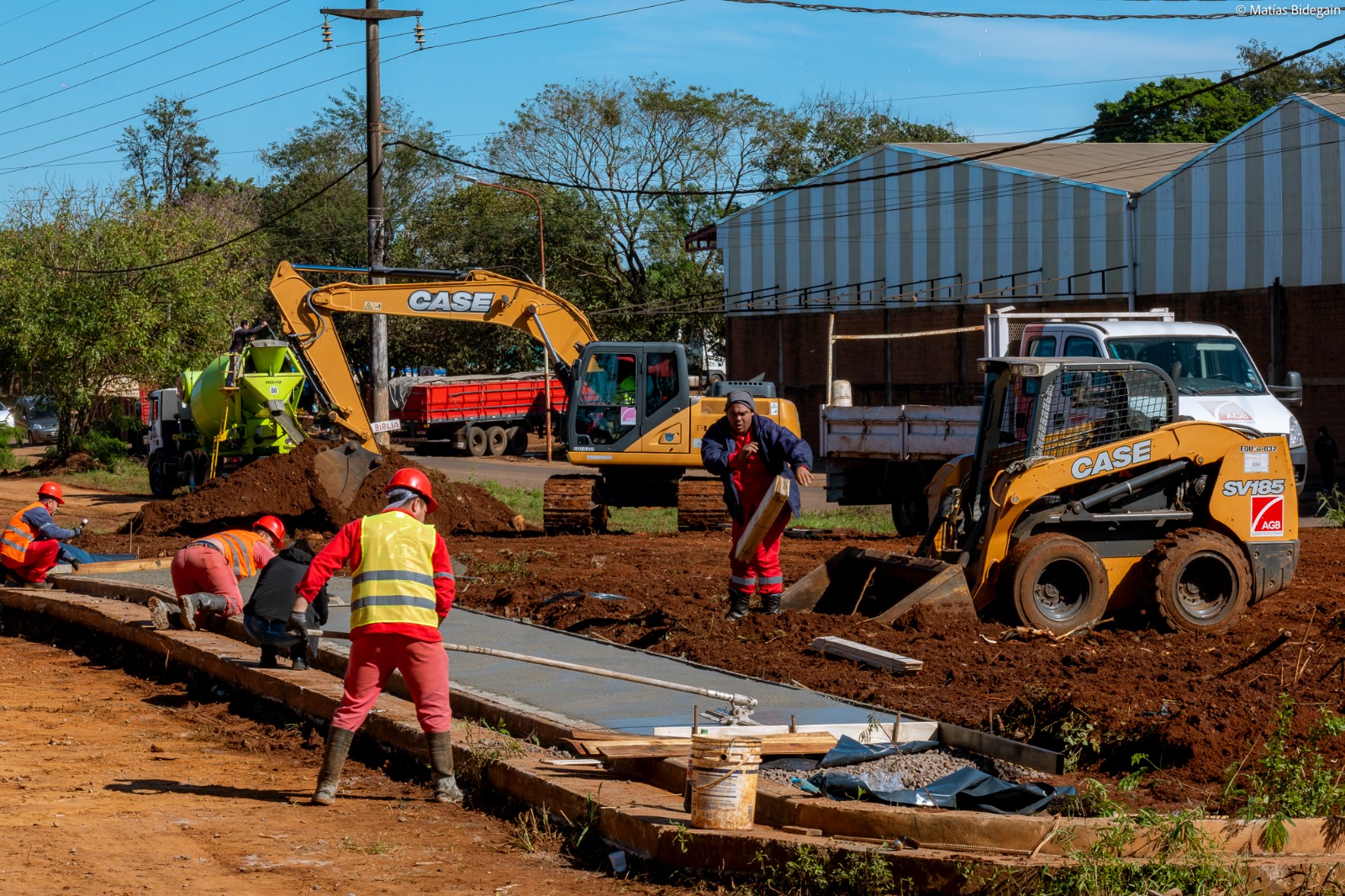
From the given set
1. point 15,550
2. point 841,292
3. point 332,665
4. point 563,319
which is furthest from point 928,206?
point 332,665

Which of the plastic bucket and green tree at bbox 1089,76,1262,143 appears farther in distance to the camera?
green tree at bbox 1089,76,1262,143

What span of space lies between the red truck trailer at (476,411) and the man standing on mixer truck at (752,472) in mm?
30290

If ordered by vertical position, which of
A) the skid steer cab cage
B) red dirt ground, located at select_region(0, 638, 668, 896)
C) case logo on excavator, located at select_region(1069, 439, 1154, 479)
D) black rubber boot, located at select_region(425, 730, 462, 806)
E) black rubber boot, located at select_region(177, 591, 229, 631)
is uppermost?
the skid steer cab cage

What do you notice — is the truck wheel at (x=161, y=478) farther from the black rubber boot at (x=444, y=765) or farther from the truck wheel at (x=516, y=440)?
the black rubber boot at (x=444, y=765)

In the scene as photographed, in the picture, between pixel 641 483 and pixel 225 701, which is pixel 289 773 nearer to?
pixel 225 701

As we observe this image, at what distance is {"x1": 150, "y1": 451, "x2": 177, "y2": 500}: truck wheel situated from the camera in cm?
3088

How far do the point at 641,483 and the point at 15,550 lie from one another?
8.55 meters

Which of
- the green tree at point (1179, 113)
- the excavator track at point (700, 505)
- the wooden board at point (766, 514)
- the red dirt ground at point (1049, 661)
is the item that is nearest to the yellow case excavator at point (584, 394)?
the excavator track at point (700, 505)

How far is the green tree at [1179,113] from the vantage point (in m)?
63.5

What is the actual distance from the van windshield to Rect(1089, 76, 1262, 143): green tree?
4553 cm

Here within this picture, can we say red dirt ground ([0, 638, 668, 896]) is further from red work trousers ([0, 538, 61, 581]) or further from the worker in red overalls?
red work trousers ([0, 538, 61, 581])

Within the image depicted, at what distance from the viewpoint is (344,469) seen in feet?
70.1

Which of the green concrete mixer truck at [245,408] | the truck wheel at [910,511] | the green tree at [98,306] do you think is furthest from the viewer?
the green tree at [98,306]

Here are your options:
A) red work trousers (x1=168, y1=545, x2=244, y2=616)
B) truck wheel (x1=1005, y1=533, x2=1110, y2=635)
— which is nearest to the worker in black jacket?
red work trousers (x1=168, y1=545, x2=244, y2=616)
